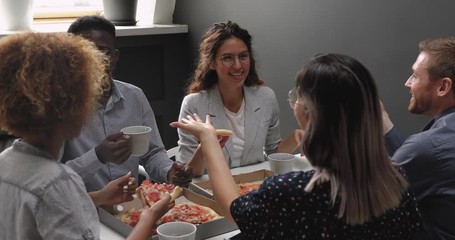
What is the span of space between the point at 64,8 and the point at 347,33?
2.12 meters

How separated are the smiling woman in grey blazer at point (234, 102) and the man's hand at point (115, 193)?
2.66 ft

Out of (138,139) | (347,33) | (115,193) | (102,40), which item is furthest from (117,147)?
(347,33)

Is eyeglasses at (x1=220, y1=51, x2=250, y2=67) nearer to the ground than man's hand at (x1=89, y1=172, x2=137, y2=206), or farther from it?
farther from it

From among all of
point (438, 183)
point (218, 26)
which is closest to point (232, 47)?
point (218, 26)

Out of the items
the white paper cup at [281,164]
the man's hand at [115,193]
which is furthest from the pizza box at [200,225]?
the white paper cup at [281,164]

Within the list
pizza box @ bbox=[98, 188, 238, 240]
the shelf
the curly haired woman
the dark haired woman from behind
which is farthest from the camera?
the shelf

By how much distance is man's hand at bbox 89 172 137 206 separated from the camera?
5.38 feet

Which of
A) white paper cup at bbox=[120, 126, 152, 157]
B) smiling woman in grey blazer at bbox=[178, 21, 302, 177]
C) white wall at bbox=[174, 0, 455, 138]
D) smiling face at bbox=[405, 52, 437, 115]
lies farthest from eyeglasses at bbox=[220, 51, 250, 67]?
smiling face at bbox=[405, 52, 437, 115]

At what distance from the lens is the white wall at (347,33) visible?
95.8 inches

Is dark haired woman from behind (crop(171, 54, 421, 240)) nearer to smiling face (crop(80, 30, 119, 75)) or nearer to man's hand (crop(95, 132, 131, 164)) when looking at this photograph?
man's hand (crop(95, 132, 131, 164))

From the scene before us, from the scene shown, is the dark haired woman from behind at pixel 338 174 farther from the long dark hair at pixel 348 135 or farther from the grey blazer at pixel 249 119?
the grey blazer at pixel 249 119

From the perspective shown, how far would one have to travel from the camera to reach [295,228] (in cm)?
120

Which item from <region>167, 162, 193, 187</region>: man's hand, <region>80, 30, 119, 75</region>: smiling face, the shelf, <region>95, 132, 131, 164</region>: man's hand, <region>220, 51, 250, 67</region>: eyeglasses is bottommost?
<region>167, 162, 193, 187</region>: man's hand

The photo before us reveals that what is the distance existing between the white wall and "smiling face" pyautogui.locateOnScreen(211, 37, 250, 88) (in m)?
0.54
